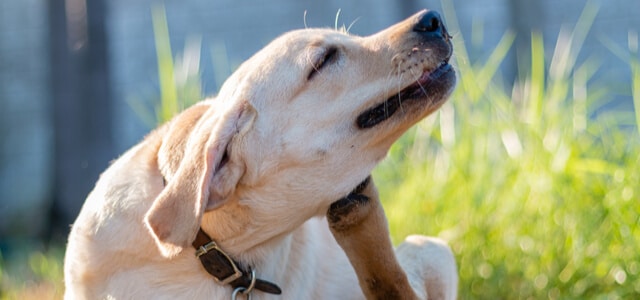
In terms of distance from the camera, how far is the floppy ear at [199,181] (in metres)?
2.91

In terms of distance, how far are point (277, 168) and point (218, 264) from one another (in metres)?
0.37

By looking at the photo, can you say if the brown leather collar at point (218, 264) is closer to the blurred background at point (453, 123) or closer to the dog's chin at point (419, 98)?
the dog's chin at point (419, 98)

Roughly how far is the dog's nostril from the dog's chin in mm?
125

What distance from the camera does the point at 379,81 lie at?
3238 mm

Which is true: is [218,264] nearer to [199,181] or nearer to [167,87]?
Result: [199,181]

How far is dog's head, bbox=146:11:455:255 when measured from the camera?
10.5 ft

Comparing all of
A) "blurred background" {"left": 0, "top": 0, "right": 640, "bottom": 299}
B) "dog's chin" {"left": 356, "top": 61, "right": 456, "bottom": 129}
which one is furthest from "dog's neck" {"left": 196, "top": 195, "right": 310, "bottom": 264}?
"blurred background" {"left": 0, "top": 0, "right": 640, "bottom": 299}

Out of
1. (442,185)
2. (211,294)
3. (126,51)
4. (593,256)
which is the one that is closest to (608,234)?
(593,256)

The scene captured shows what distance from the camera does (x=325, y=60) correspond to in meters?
3.32

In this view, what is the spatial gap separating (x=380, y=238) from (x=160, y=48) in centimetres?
261

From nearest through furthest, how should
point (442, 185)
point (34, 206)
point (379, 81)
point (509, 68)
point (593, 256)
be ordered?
point (379, 81) → point (593, 256) → point (442, 185) → point (509, 68) → point (34, 206)

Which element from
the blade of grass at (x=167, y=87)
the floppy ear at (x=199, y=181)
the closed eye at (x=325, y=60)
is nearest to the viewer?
the floppy ear at (x=199, y=181)

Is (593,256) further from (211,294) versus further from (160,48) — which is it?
(160,48)

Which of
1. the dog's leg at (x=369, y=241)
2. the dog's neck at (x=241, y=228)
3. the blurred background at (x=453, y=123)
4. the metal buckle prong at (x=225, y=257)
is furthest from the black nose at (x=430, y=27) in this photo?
the metal buckle prong at (x=225, y=257)
